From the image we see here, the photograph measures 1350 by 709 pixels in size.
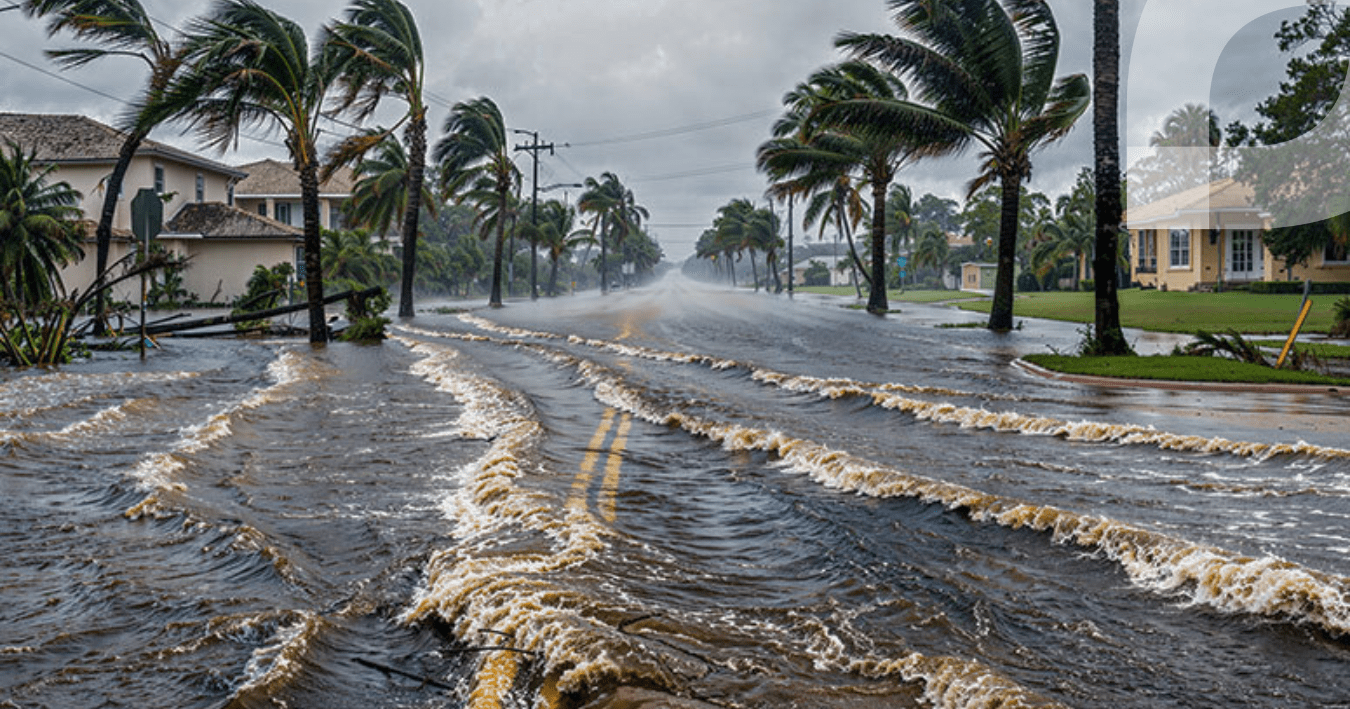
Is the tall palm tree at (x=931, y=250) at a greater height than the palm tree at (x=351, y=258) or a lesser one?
greater

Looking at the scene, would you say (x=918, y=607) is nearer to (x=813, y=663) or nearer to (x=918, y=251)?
(x=813, y=663)

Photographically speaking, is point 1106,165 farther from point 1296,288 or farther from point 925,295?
point 925,295

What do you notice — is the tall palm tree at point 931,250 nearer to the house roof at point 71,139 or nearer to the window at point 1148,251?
the window at point 1148,251

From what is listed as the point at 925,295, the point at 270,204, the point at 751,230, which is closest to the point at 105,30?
the point at 270,204

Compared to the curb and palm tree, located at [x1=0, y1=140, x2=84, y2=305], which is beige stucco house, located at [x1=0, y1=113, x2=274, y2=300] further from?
the curb

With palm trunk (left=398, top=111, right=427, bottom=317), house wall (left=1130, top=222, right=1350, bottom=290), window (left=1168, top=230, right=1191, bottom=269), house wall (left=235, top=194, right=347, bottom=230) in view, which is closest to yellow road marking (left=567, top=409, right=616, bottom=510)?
palm trunk (left=398, top=111, right=427, bottom=317)

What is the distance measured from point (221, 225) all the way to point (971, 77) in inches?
1425

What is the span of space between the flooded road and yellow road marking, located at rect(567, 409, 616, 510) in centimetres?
7

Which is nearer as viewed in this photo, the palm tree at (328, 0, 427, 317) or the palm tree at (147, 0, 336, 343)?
the palm tree at (147, 0, 336, 343)

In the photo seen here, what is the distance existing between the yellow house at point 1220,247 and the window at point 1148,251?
1.76 m

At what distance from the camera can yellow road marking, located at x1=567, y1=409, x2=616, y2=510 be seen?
349 inches

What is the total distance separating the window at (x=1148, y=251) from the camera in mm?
55844

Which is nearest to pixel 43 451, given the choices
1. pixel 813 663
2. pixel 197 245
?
pixel 813 663

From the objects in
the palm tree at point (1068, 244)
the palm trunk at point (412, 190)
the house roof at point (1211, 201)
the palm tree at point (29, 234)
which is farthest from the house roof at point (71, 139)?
the palm tree at point (1068, 244)
